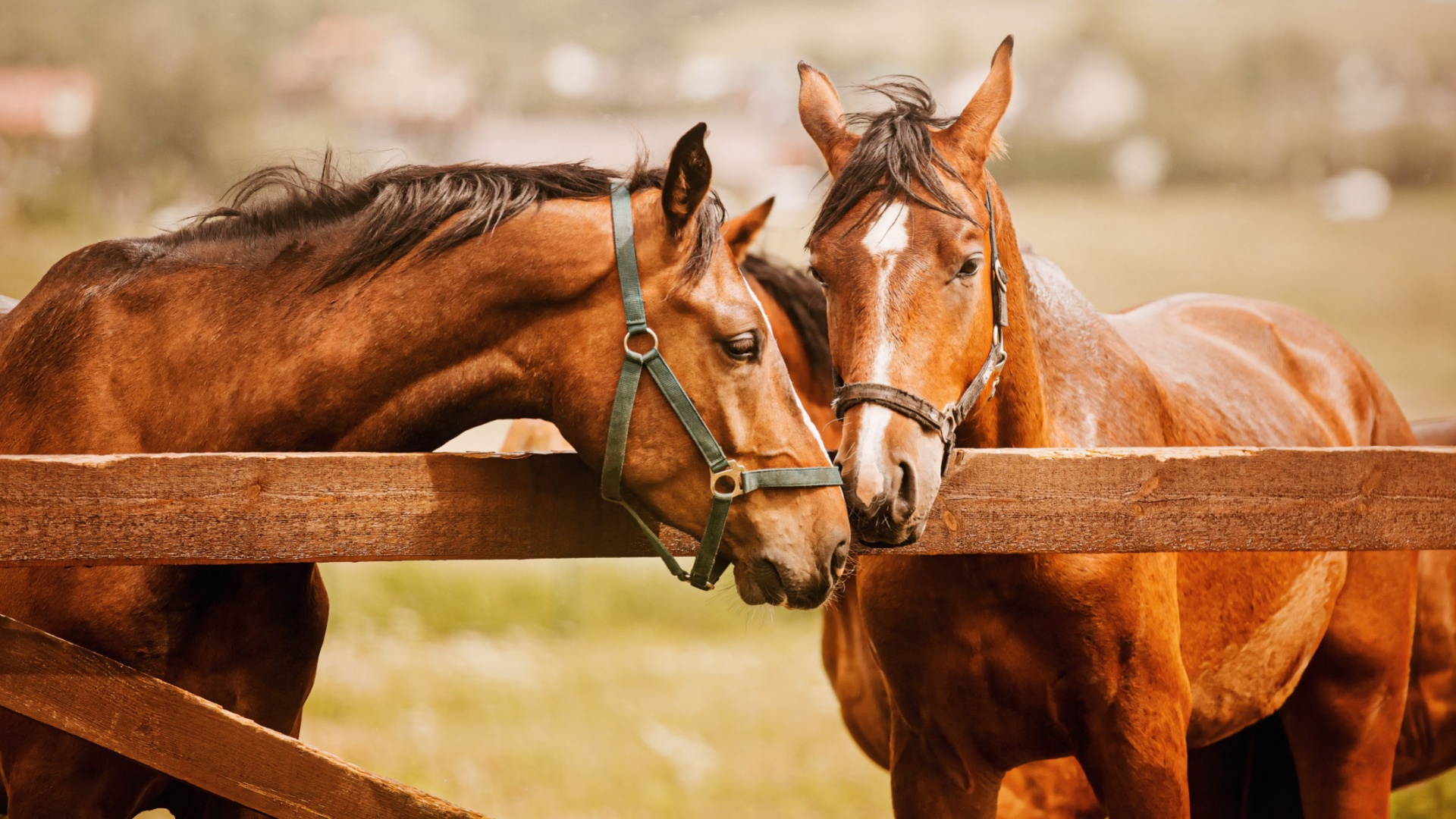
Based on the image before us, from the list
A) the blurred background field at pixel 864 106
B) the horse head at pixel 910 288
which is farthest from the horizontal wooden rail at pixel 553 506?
the blurred background field at pixel 864 106

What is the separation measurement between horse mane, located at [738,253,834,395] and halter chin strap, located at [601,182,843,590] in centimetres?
225

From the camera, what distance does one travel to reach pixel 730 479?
1.99 metres

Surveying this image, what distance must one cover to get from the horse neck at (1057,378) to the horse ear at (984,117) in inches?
5.8

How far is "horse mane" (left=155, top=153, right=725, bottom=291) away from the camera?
219 cm

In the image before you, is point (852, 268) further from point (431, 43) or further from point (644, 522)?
point (431, 43)

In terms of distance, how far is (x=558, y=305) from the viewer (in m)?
2.14

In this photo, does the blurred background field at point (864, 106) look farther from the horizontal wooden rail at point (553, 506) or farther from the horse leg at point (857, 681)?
the horizontal wooden rail at point (553, 506)

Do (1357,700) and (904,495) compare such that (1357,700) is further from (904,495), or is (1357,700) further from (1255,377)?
(904,495)

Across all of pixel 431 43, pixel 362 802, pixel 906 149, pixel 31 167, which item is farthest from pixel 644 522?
pixel 431 43

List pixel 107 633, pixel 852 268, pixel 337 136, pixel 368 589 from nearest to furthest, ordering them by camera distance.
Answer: pixel 107 633, pixel 852 268, pixel 368 589, pixel 337 136

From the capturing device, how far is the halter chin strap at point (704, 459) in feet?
6.53

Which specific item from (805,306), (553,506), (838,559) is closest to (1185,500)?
(838,559)

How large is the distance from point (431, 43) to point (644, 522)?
71.1ft

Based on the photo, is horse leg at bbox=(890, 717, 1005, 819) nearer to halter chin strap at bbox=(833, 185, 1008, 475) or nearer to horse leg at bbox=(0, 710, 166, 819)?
halter chin strap at bbox=(833, 185, 1008, 475)
